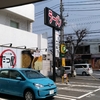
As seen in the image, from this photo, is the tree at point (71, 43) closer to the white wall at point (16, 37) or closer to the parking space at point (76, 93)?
the white wall at point (16, 37)

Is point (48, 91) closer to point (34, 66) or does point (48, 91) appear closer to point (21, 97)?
point (21, 97)

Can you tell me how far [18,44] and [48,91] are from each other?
37.7 feet

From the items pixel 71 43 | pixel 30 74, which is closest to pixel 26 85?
pixel 30 74

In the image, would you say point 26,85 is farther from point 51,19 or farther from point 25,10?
point 25,10

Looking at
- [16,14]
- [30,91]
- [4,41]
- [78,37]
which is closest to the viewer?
[30,91]

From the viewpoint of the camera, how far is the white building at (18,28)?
19297mm

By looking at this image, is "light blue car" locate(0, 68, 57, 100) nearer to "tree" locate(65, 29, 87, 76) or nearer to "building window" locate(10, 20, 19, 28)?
"building window" locate(10, 20, 19, 28)

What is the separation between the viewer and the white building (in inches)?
760

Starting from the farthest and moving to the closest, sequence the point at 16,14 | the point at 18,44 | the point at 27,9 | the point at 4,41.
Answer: the point at 27,9 < the point at 16,14 < the point at 18,44 < the point at 4,41

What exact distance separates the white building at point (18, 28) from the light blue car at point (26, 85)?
26.5 ft

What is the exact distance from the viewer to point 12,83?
10586mm

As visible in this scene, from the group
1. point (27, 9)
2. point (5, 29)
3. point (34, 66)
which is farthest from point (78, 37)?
point (5, 29)

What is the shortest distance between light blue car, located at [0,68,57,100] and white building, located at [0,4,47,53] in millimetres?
8086

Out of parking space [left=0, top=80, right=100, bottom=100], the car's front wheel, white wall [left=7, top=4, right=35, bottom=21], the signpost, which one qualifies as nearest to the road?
parking space [left=0, top=80, right=100, bottom=100]
